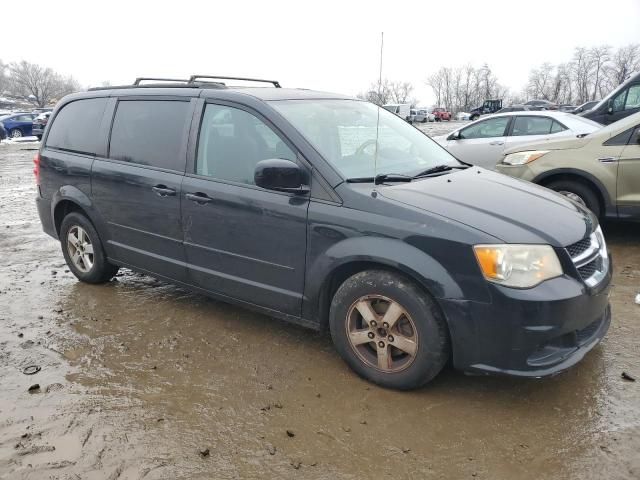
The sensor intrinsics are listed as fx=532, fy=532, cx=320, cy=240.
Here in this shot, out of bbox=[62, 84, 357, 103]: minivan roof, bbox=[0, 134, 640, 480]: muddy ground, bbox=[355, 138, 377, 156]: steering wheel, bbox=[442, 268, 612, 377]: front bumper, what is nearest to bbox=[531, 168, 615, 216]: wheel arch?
bbox=[0, 134, 640, 480]: muddy ground

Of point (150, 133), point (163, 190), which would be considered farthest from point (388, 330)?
point (150, 133)

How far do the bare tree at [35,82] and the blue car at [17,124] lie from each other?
67671 millimetres

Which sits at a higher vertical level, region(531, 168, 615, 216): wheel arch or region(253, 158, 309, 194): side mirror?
region(253, 158, 309, 194): side mirror

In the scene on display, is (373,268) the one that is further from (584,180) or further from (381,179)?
(584,180)

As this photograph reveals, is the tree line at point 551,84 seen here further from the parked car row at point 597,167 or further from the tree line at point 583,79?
the parked car row at point 597,167

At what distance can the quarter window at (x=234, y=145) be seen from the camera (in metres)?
3.61

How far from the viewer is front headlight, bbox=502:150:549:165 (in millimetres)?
6418

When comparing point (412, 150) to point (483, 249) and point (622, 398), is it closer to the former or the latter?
point (483, 249)

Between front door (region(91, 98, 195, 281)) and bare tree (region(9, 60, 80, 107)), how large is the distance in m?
97.7

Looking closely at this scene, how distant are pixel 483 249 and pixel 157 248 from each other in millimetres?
2606

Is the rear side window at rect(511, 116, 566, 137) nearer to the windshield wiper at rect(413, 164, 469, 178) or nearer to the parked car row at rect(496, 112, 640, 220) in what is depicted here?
the parked car row at rect(496, 112, 640, 220)

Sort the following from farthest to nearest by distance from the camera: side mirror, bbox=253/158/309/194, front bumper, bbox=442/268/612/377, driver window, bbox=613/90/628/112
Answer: driver window, bbox=613/90/628/112, side mirror, bbox=253/158/309/194, front bumper, bbox=442/268/612/377

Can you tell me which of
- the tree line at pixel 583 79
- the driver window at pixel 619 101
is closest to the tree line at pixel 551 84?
the tree line at pixel 583 79

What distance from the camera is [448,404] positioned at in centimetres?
304
